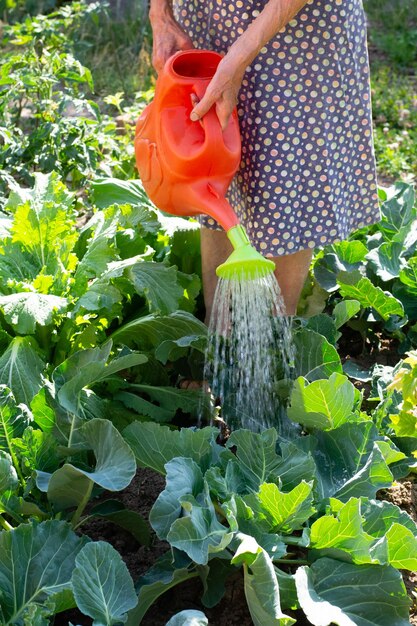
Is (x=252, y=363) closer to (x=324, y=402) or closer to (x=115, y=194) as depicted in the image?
(x=324, y=402)

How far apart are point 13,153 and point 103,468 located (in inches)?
74.4

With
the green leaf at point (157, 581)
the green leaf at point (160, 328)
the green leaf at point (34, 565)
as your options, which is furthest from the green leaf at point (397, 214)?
the green leaf at point (34, 565)

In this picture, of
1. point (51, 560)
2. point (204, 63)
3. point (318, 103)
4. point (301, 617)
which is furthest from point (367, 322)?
point (51, 560)

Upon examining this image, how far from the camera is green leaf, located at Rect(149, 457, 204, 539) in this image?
1.94 metres

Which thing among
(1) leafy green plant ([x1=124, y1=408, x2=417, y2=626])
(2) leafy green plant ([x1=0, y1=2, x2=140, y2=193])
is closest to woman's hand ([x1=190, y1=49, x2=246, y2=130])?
(1) leafy green plant ([x1=124, y1=408, x2=417, y2=626])

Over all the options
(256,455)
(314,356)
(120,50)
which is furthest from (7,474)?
(120,50)

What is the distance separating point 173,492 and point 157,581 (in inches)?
6.7

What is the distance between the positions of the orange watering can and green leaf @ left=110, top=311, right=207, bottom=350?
355mm

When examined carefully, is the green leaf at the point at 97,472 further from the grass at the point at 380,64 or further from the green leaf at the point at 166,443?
the grass at the point at 380,64

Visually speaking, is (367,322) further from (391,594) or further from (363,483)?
(391,594)

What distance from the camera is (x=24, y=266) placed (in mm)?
2662

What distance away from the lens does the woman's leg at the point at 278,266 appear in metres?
2.76

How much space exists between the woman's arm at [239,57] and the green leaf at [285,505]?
85 centimetres

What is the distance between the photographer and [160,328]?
2.66m
